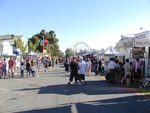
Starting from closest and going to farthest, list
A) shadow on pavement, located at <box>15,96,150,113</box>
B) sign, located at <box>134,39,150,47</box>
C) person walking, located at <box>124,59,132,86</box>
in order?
shadow on pavement, located at <box>15,96,150,113</box>
person walking, located at <box>124,59,132,86</box>
sign, located at <box>134,39,150,47</box>

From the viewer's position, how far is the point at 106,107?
1527 centimetres

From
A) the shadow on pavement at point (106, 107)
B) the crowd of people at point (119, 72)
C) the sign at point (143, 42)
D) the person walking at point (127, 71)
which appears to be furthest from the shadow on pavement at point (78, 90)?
the sign at point (143, 42)

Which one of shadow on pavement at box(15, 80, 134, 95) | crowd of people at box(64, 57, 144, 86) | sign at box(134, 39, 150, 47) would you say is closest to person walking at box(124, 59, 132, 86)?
crowd of people at box(64, 57, 144, 86)

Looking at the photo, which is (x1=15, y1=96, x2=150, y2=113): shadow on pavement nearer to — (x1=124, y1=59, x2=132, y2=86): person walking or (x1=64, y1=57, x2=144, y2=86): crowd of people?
(x1=124, y1=59, x2=132, y2=86): person walking

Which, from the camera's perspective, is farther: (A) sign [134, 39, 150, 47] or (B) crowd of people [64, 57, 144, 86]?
(A) sign [134, 39, 150, 47]

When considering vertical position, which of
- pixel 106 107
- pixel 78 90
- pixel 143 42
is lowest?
pixel 106 107

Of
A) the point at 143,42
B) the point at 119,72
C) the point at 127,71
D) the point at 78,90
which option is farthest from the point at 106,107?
the point at 119,72

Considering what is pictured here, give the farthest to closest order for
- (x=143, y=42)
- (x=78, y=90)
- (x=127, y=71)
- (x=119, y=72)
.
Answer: (x=119, y=72) < (x=143, y=42) < (x=127, y=71) < (x=78, y=90)

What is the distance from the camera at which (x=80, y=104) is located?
52.4ft

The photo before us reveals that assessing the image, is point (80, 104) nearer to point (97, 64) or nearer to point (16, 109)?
point (16, 109)

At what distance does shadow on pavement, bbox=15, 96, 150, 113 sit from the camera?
14.2m

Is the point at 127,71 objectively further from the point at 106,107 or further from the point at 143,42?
the point at 106,107

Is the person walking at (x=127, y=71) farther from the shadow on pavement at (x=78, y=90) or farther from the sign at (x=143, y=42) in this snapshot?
the sign at (x=143, y=42)

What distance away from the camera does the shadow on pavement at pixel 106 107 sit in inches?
559
